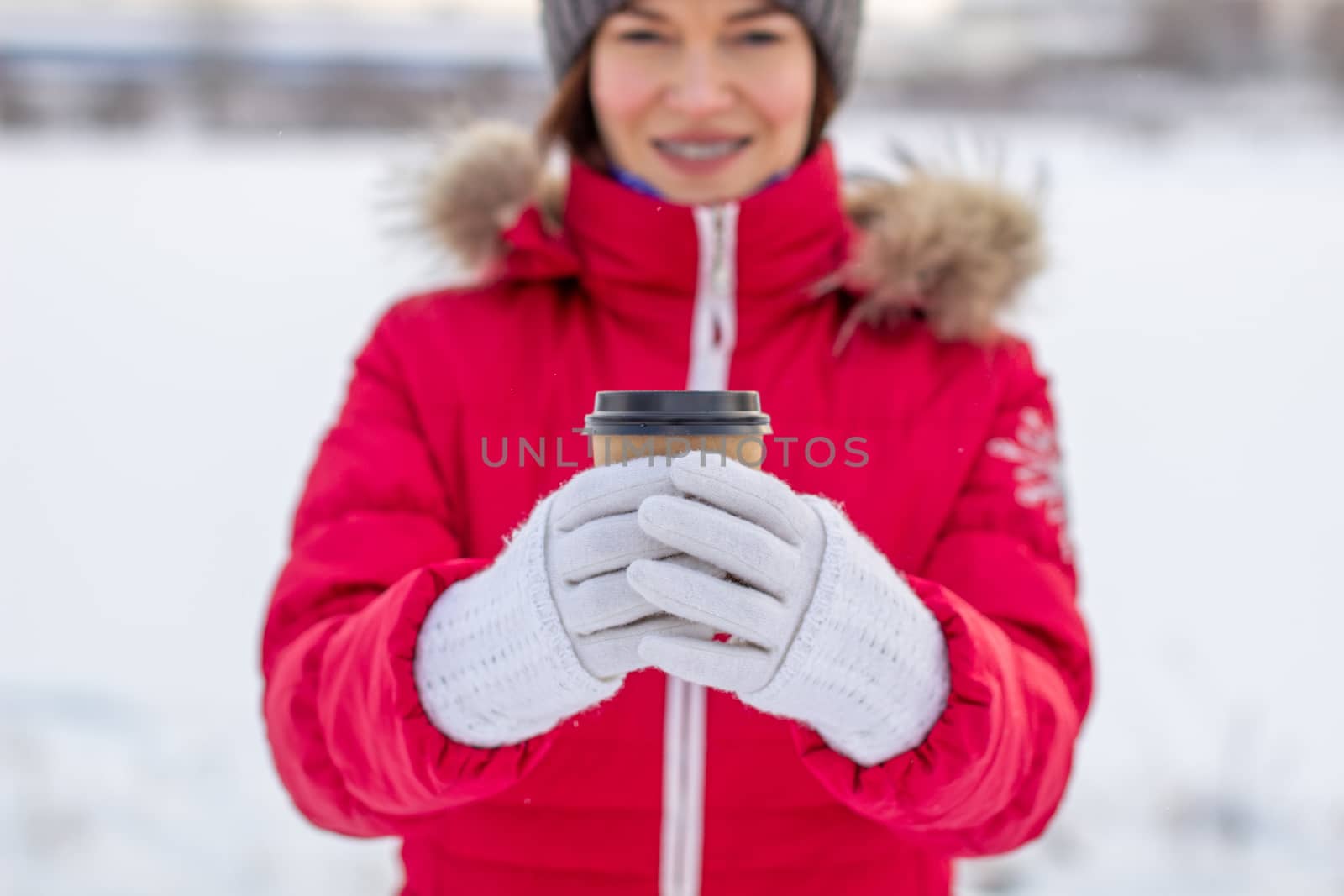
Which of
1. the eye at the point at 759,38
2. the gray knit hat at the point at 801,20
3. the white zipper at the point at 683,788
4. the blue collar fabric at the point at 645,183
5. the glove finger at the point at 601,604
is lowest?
the white zipper at the point at 683,788

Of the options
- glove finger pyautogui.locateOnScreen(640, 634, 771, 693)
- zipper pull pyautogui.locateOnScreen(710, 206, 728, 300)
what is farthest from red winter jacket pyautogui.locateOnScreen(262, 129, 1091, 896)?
glove finger pyautogui.locateOnScreen(640, 634, 771, 693)

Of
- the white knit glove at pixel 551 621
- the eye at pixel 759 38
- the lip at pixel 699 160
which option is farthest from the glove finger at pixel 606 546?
the eye at pixel 759 38

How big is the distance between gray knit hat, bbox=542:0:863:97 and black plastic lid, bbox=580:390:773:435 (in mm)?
631

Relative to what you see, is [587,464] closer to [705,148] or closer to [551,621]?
[551,621]

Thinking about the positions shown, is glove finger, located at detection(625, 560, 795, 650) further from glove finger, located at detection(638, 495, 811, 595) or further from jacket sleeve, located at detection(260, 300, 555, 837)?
jacket sleeve, located at detection(260, 300, 555, 837)

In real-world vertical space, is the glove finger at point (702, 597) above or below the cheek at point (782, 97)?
below

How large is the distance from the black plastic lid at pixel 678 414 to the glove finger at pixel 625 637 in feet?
0.55

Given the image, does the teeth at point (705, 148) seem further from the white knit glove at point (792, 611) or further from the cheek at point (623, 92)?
the white knit glove at point (792, 611)

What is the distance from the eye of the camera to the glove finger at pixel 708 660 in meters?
0.84

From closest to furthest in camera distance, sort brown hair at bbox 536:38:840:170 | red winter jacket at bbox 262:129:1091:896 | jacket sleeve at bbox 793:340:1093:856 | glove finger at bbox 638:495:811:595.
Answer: glove finger at bbox 638:495:811:595
jacket sleeve at bbox 793:340:1093:856
red winter jacket at bbox 262:129:1091:896
brown hair at bbox 536:38:840:170

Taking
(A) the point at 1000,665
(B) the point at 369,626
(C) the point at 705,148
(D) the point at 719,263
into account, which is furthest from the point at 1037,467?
(B) the point at 369,626

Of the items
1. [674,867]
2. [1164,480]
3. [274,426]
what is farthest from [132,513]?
[1164,480]

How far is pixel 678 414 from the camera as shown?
32.0 inches

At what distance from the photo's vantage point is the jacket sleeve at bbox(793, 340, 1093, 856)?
3.11 feet
